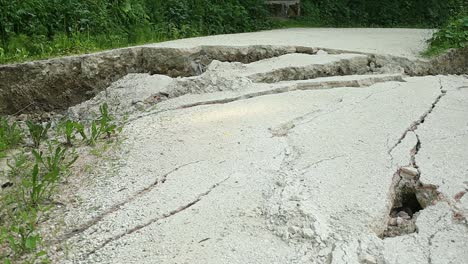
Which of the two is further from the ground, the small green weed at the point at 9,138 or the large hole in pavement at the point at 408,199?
the large hole in pavement at the point at 408,199

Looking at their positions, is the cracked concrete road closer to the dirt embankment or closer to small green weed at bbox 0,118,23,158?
small green weed at bbox 0,118,23,158

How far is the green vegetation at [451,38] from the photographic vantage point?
5.68 meters

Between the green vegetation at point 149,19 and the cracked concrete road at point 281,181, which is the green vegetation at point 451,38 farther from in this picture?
the green vegetation at point 149,19

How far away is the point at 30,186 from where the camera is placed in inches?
121

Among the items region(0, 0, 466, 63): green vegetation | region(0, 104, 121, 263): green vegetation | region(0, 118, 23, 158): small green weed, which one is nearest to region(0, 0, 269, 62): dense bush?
region(0, 0, 466, 63): green vegetation

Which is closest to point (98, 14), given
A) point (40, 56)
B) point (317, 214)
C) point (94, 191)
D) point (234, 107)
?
point (40, 56)

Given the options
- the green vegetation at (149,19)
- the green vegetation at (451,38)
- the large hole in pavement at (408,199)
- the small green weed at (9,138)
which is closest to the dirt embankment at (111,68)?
the green vegetation at (451,38)

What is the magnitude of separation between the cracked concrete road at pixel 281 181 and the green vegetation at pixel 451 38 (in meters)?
1.43

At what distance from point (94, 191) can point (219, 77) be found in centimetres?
214

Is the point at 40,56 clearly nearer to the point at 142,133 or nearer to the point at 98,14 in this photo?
the point at 98,14

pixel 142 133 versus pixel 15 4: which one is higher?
pixel 15 4

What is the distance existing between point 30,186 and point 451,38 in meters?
4.97

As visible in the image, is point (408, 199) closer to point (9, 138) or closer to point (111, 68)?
point (9, 138)

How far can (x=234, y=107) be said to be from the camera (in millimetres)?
4039
